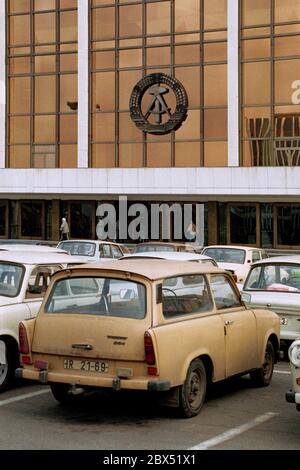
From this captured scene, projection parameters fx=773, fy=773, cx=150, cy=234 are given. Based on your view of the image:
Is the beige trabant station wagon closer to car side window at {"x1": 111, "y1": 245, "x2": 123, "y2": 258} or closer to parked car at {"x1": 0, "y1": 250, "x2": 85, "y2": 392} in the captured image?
parked car at {"x1": 0, "y1": 250, "x2": 85, "y2": 392}

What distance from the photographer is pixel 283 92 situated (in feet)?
108

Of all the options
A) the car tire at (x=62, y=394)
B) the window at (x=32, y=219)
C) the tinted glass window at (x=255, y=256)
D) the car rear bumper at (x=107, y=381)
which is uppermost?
the window at (x=32, y=219)

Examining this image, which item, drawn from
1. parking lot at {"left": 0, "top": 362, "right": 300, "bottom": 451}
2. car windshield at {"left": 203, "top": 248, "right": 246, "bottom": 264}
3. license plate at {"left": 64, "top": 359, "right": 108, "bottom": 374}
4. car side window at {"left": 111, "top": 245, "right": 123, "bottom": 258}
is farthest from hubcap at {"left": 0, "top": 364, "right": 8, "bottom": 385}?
car side window at {"left": 111, "top": 245, "right": 123, "bottom": 258}

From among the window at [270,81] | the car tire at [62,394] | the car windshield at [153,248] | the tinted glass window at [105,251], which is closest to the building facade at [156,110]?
the window at [270,81]

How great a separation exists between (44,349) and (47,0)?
32.2 m

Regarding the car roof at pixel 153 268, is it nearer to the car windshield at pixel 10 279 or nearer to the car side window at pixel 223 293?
the car side window at pixel 223 293

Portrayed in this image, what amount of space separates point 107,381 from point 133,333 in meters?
0.51

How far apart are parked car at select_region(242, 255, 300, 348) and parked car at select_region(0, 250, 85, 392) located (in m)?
2.78

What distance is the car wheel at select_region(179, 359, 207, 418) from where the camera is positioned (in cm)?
764

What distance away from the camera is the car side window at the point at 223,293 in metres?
8.67

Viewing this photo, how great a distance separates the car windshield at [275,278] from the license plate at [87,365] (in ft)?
15.6
